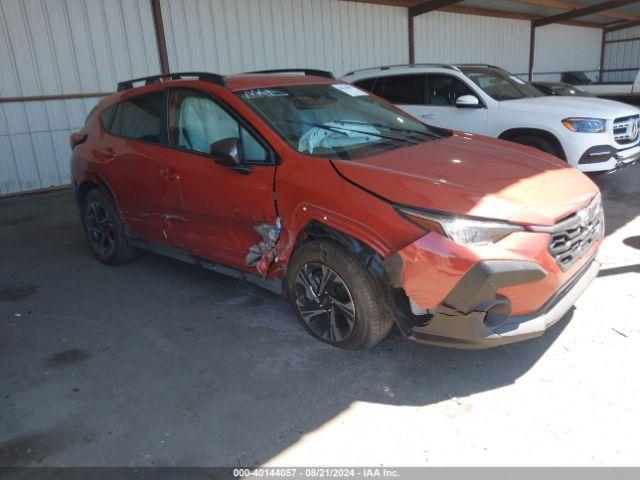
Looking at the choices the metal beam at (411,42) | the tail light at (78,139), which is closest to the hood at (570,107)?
the tail light at (78,139)

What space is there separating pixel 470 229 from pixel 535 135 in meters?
4.66

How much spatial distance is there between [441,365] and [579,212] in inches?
48.2

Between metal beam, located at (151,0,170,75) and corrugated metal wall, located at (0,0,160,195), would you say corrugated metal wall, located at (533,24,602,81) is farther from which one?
corrugated metal wall, located at (0,0,160,195)

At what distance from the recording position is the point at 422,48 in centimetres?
1459

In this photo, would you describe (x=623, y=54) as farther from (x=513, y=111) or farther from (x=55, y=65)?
(x=55, y=65)

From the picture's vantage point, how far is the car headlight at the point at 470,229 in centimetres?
268

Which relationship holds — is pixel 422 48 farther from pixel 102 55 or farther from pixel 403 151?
pixel 403 151

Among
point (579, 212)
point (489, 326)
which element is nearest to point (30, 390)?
point (489, 326)

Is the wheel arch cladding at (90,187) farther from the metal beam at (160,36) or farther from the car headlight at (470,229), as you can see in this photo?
the metal beam at (160,36)

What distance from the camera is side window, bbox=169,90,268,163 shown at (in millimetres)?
3539

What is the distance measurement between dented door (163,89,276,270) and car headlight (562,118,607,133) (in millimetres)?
4593

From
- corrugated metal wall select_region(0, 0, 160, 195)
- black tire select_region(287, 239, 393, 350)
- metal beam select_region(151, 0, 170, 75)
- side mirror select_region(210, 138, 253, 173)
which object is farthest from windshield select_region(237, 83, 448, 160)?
corrugated metal wall select_region(0, 0, 160, 195)

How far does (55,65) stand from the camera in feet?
28.5

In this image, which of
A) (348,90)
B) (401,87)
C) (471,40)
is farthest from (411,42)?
(348,90)
